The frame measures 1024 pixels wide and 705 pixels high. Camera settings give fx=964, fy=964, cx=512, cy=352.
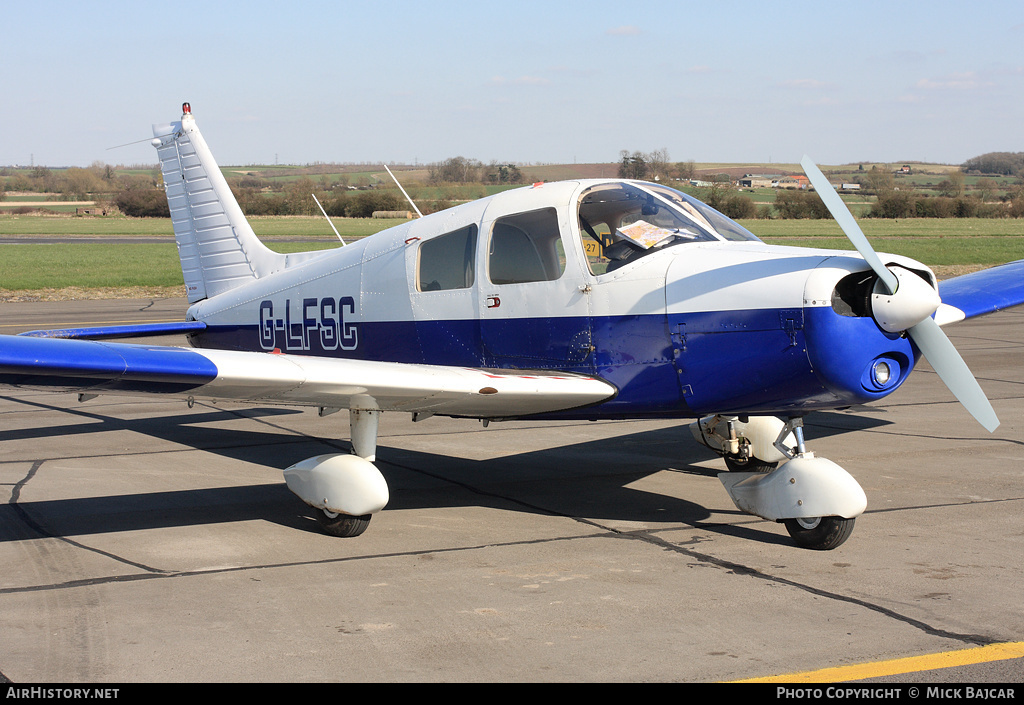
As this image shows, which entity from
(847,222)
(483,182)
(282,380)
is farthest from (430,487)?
(483,182)

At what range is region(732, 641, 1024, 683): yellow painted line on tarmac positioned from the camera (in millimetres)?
4230

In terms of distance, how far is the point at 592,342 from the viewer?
22.3 ft

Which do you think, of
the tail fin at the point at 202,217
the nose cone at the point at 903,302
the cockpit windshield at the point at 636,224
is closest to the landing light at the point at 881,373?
the nose cone at the point at 903,302

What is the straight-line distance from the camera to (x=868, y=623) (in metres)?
4.91

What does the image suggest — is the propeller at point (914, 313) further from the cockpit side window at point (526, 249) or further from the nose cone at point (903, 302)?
the cockpit side window at point (526, 249)

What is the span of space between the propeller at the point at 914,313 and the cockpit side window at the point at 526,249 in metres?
1.81

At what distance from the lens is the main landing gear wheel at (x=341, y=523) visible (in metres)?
6.76

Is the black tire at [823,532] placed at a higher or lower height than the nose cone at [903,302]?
lower

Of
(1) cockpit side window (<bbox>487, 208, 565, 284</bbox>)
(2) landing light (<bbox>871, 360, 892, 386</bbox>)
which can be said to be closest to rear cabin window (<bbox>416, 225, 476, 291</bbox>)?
(1) cockpit side window (<bbox>487, 208, 565, 284</bbox>)

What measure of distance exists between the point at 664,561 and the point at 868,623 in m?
1.42

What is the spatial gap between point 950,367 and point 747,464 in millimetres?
2626

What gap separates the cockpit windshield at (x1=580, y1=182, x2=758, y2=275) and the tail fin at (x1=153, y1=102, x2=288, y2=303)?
4807 millimetres

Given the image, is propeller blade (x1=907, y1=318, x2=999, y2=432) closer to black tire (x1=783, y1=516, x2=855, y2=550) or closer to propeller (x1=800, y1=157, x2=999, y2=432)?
propeller (x1=800, y1=157, x2=999, y2=432)
